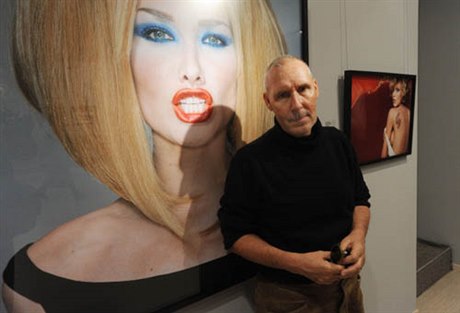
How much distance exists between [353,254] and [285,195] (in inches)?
12.8

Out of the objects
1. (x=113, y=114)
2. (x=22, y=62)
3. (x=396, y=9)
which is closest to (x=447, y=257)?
(x=396, y=9)

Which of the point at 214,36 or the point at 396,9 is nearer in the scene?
the point at 214,36

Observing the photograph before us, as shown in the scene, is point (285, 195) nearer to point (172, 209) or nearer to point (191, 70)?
point (172, 209)

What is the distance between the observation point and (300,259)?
127 centimetres

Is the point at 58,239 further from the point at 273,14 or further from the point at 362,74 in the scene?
the point at 362,74

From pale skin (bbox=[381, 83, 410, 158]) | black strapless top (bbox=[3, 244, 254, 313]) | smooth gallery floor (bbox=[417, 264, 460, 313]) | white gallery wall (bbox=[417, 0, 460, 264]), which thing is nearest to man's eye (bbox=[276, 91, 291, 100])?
black strapless top (bbox=[3, 244, 254, 313])

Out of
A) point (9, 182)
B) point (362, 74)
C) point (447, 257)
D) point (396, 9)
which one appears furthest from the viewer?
point (447, 257)

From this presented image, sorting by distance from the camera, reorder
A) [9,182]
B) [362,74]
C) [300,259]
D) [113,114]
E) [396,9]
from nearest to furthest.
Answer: [9,182] < [113,114] < [300,259] < [362,74] < [396,9]

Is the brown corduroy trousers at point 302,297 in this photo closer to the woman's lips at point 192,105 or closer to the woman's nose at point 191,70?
the woman's lips at point 192,105

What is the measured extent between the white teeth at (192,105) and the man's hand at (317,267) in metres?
0.61

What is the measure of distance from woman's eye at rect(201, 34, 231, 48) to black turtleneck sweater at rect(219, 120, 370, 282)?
358mm

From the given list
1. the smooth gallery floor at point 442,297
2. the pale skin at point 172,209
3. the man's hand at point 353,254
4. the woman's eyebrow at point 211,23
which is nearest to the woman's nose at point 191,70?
the pale skin at point 172,209

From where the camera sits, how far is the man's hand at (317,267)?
1.26 meters

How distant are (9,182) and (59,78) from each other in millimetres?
301
